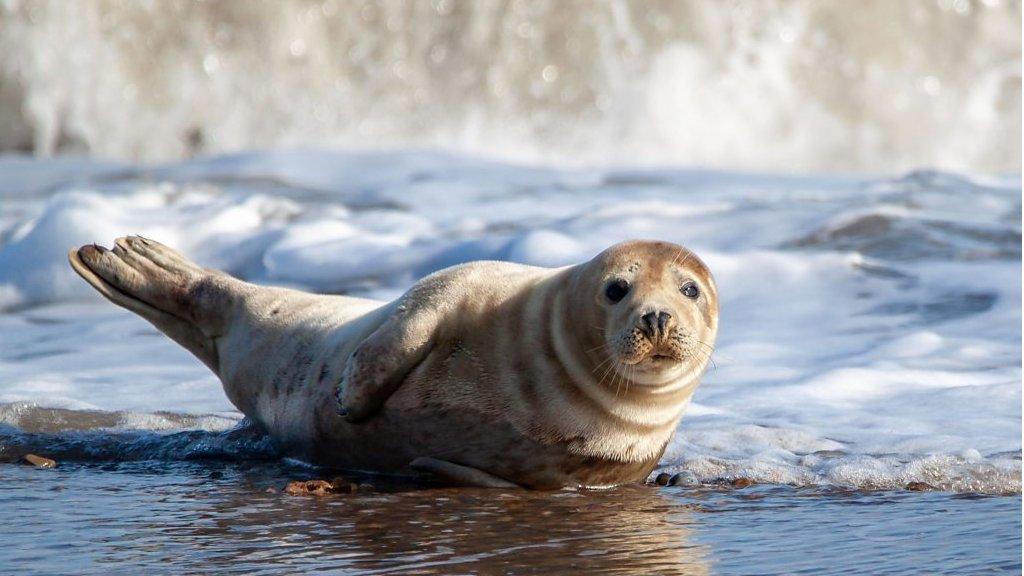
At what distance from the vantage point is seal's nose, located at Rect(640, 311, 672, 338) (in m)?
3.57

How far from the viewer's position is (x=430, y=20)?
14234mm

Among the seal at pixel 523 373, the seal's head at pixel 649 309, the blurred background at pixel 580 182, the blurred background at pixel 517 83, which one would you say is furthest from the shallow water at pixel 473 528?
the blurred background at pixel 517 83

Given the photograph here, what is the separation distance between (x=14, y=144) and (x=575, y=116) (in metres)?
5.00

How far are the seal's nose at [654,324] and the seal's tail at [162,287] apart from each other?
5.21ft

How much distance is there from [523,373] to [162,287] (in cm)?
138

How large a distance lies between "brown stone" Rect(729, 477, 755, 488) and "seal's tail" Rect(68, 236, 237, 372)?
5.35ft

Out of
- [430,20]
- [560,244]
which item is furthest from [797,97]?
[560,244]

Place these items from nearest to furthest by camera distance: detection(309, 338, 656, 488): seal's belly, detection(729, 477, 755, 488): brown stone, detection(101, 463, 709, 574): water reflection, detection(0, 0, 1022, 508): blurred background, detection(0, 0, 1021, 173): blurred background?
detection(101, 463, 709, 574): water reflection < detection(309, 338, 656, 488): seal's belly < detection(729, 477, 755, 488): brown stone < detection(0, 0, 1022, 508): blurred background < detection(0, 0, 1021, 173): blurred background

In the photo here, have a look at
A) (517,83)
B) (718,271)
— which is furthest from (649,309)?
(517,83)

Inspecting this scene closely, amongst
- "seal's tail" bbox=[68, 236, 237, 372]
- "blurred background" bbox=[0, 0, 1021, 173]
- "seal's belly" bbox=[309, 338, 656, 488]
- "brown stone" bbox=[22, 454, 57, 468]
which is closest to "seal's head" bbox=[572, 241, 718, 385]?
"seal's belly" bbox=[309, 338, 656, 488]

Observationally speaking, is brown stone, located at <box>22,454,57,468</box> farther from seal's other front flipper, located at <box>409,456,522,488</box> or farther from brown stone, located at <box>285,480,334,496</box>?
seal's other front flipper, located at <box>409,456,522,488</box>

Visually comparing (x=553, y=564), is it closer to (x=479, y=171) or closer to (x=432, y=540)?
(x=432, y=540)

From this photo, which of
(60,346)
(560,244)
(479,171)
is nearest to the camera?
(60,346)

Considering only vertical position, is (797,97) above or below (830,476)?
above
